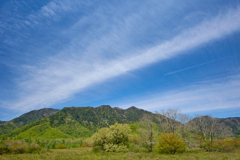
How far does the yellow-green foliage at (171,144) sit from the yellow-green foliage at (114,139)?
1067cm

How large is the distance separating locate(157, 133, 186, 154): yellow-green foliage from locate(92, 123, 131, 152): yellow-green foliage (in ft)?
35.0

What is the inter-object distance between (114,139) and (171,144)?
51.4ft

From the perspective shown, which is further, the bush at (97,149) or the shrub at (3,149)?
the bush at (97,149)

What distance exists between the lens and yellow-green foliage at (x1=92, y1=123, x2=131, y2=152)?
112 ft

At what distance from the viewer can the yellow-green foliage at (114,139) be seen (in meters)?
34.2

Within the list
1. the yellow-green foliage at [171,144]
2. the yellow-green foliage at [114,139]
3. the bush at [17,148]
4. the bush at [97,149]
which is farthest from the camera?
the bush at [17,148]

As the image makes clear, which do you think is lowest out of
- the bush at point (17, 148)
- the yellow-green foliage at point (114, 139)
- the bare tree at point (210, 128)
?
the bush at point (17, 148)

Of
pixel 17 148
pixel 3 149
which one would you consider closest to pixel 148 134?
pixel 17 148

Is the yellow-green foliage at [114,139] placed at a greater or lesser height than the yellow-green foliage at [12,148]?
greater

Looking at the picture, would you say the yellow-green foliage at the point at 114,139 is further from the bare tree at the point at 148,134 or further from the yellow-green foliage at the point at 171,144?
the yellow-green foliage at the point at 171,144

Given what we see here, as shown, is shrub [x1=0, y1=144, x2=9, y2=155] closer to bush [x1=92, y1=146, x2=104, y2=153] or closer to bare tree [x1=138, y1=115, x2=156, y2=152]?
bush [x1=92, y1=146, x2=104, y2=153]

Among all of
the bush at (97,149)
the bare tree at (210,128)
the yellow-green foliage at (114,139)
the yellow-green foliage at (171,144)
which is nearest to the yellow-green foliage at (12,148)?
the bush at (97,149)

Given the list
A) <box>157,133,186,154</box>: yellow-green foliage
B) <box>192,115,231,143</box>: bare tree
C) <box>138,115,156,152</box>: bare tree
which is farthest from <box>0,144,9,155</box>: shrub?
<box>192,115,231,143</box>: bare tree

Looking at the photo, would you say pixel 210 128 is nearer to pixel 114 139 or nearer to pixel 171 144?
pixel 171 144
